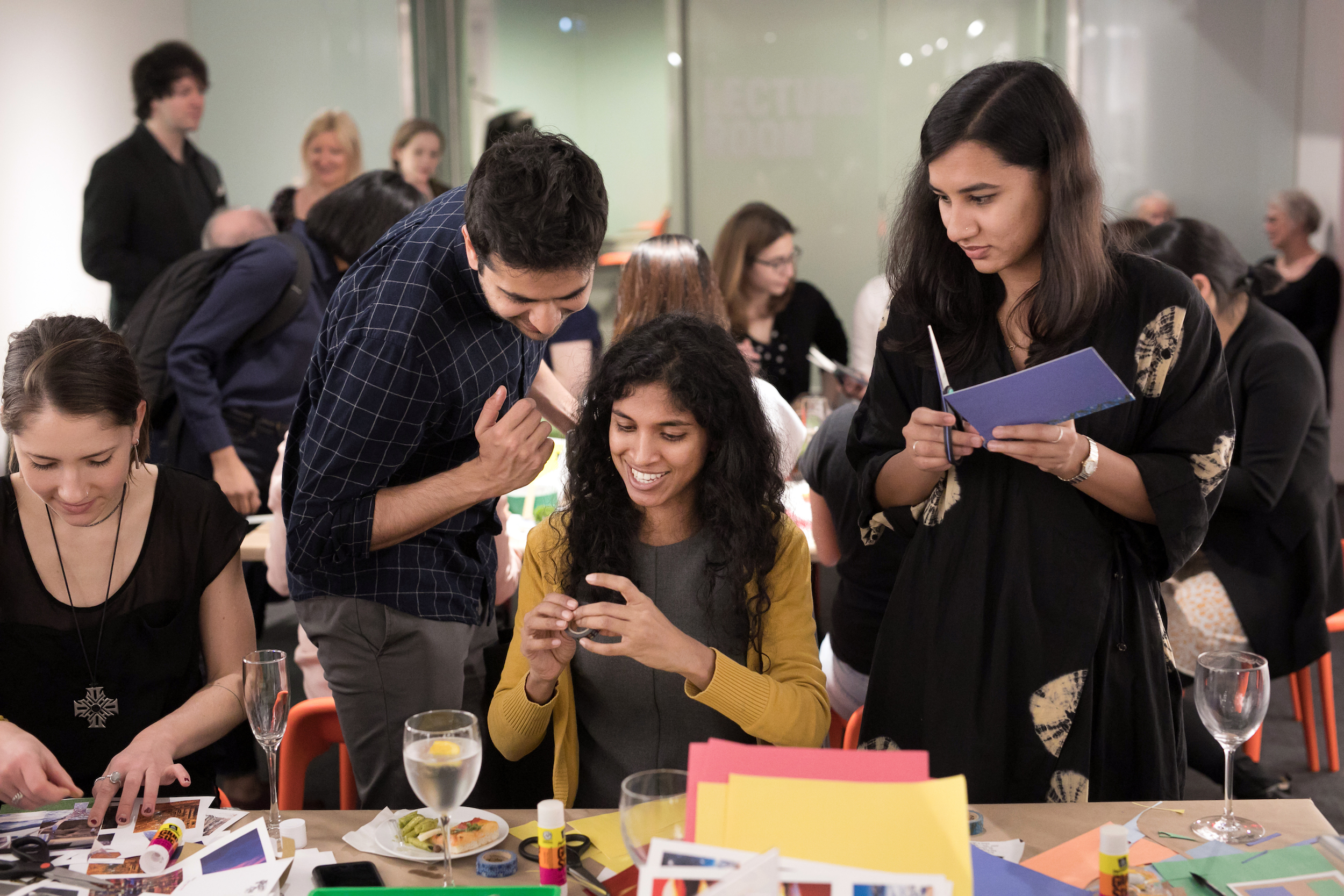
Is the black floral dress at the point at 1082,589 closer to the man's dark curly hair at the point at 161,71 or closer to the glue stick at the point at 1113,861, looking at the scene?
the glue stick at the point at 1113,861

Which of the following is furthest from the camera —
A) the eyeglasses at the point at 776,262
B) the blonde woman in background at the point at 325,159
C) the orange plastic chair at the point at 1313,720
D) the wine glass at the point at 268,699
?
the blonde woman in background at the point at 325,159

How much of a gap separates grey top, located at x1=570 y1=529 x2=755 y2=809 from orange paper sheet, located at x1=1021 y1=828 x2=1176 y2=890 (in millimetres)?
580

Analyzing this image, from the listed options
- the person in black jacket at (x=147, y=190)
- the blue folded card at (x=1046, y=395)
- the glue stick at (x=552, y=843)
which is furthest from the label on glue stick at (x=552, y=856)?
the person in black jacket at (x=147, y=190)

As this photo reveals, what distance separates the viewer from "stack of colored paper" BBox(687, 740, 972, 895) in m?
1.07

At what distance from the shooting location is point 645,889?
40.8 inches

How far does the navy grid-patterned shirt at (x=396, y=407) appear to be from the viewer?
1706 millimetres

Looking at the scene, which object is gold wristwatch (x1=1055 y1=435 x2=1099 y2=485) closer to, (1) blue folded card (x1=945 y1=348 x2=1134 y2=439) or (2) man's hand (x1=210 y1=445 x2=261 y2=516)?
(1) blue folded card (x1=945 y1=348 x2=1134 y2=439)

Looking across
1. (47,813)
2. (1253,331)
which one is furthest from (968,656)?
(1253,331)

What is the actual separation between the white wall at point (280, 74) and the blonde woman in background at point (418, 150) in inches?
35.8

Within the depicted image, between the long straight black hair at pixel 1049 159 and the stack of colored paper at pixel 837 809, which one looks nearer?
the stack of colored paper at pixel 837 809

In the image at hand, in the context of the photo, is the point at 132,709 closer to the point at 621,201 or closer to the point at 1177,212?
the point at 621,201

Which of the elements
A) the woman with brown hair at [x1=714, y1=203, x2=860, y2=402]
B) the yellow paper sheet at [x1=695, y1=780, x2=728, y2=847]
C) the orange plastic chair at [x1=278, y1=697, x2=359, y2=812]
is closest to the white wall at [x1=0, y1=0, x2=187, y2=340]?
the woman with brown hair at [x1=714, y1=203, x2=860, y2=402]

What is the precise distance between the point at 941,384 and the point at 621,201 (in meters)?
5.28

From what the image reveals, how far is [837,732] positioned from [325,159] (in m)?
3.85
